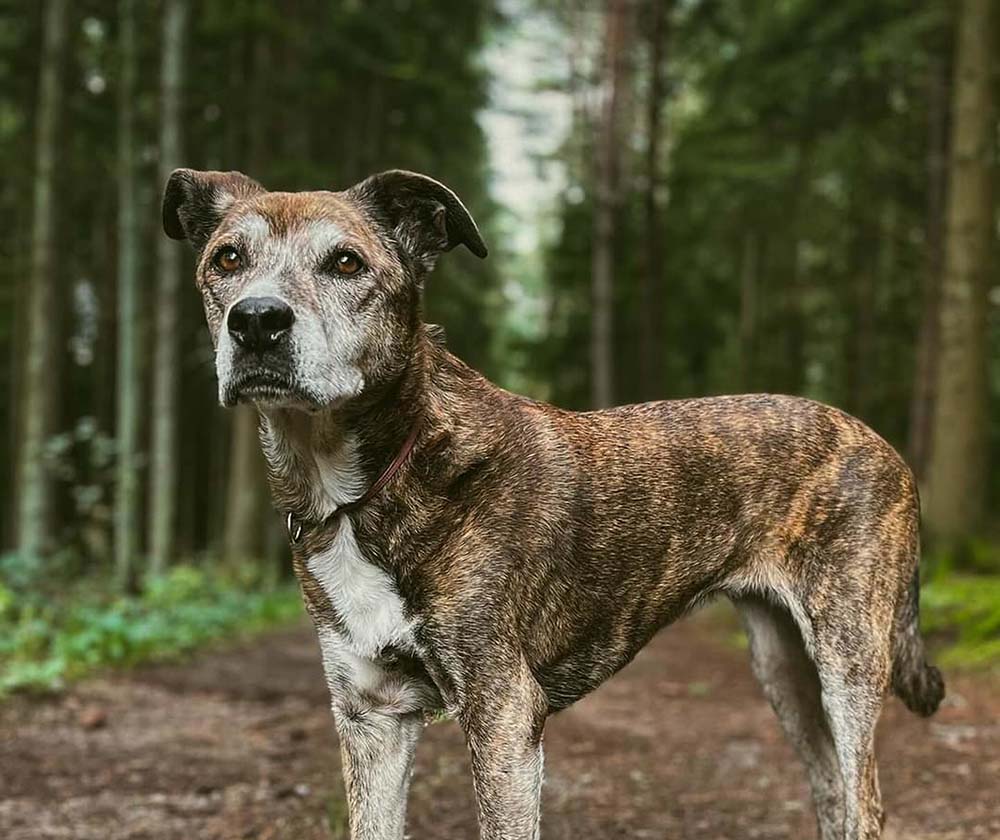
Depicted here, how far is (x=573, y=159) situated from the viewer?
31703 millimetres

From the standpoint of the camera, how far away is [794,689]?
16.0ft

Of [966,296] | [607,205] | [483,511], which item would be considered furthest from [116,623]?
[607,205]

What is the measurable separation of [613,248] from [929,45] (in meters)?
6.01

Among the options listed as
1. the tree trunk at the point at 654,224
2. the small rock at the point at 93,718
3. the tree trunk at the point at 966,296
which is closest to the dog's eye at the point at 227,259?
the small rock at the point at 93,718

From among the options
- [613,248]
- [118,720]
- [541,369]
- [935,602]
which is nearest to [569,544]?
[118,720]

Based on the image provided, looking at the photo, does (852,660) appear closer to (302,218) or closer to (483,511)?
(483,511)

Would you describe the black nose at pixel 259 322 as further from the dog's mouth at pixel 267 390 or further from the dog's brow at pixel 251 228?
the dog's brow at pixel 251 228

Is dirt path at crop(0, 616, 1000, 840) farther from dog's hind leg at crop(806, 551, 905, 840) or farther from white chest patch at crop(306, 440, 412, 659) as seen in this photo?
white chest patch at crop(306, 440, 412, 659)

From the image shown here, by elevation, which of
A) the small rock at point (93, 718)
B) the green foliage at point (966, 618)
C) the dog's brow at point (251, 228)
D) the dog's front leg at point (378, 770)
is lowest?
the small rock at point (93, 718)

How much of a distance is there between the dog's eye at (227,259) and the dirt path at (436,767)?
275cm

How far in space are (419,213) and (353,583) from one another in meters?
1.32

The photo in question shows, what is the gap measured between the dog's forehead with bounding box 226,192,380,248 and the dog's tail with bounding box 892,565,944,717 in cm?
271

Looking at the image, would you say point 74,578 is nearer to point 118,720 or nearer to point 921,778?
point 118,720

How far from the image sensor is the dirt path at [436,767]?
555cm
